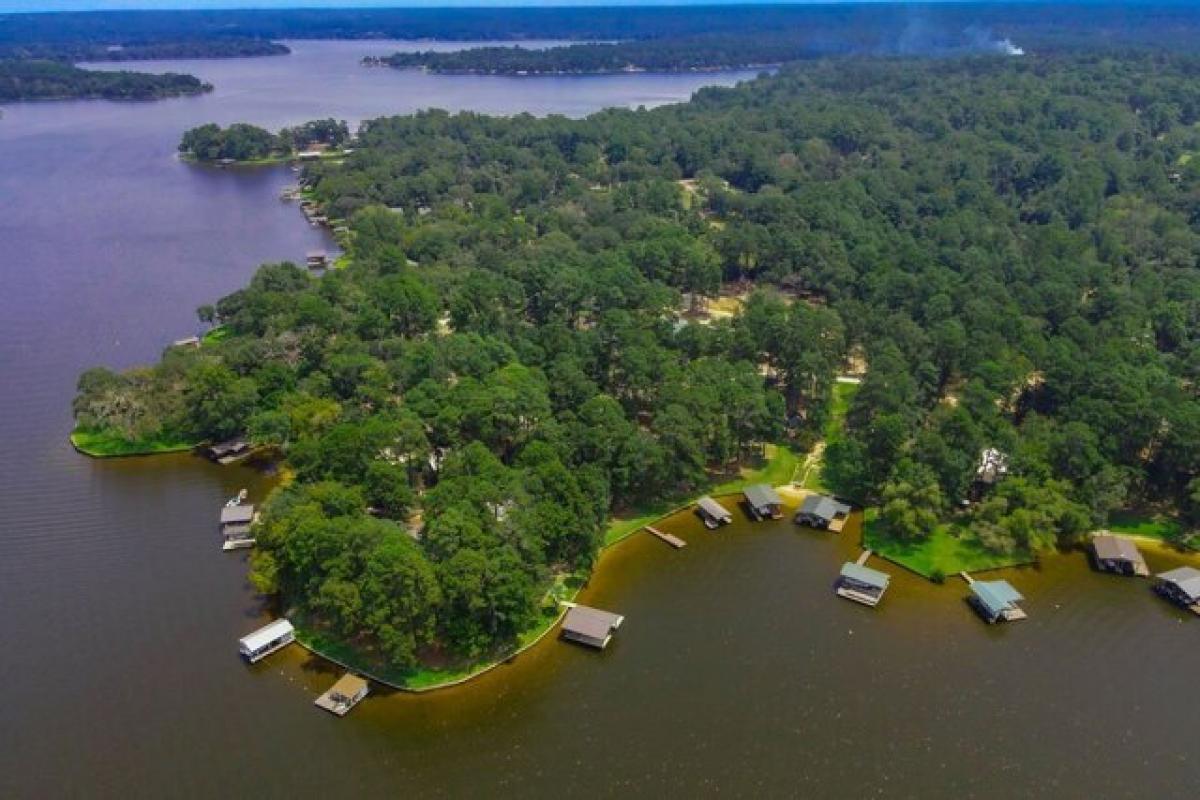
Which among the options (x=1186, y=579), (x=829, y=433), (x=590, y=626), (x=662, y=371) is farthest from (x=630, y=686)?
(x=1186, y=579)

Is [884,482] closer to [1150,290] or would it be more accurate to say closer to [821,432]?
[821,432]

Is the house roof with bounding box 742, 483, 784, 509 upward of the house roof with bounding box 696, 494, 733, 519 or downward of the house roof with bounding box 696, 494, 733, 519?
upward

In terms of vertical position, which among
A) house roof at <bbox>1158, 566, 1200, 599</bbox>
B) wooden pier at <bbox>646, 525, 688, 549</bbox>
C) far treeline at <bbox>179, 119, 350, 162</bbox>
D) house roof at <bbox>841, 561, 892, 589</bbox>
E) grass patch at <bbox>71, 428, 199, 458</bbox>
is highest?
far treeline at <bbox>179, 119, 350, 162</bbox>

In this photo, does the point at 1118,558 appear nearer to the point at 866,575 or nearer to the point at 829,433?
the point at 866,575

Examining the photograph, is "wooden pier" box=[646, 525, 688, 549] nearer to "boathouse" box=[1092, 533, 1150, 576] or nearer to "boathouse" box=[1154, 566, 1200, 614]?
"boathouse" box=[1092, 533, 1150, 576]

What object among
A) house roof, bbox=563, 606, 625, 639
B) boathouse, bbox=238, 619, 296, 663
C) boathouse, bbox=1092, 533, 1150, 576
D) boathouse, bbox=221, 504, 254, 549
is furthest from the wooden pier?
boathouse, bbox=221, 504, 254, 549

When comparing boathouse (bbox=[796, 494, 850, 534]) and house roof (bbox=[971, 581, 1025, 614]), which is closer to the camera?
house roof (bbox=[971, 581, 1025, 614])

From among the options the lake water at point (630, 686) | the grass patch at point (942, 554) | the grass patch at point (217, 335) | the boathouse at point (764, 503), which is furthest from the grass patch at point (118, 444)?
the grass patch at point (942, 554)
